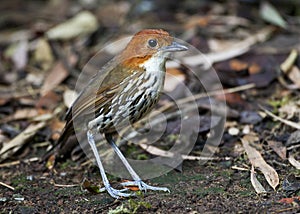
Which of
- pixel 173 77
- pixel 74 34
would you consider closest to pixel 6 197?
pixel 173 77

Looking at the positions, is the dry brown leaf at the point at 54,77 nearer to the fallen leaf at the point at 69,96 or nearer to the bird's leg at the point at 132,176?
the fallen leaf at the point at 69,96

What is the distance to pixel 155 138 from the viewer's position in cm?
540

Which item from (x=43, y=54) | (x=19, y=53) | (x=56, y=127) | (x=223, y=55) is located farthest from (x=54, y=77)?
(x=223, y=55)

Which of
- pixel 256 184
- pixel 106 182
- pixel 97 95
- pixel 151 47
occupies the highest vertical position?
pixel 151 47

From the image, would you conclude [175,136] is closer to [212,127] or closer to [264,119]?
[212,127]

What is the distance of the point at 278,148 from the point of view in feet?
16.0

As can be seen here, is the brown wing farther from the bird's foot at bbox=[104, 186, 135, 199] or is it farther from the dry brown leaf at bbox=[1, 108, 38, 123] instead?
the dry brown leaf at bbox=[1, 108, 38, 123]

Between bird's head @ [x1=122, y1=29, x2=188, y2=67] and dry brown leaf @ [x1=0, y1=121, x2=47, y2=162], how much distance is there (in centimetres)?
151

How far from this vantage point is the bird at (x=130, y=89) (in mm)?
4516

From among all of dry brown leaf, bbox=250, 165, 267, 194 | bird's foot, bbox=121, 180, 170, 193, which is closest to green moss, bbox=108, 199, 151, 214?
bird's foot, bbox=121, 180, 170, 193

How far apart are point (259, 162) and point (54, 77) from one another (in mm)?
3056

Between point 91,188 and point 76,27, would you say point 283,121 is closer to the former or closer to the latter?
point 91,188

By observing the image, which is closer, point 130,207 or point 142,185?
point 130,207

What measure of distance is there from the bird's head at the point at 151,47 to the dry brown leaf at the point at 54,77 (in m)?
2.18
